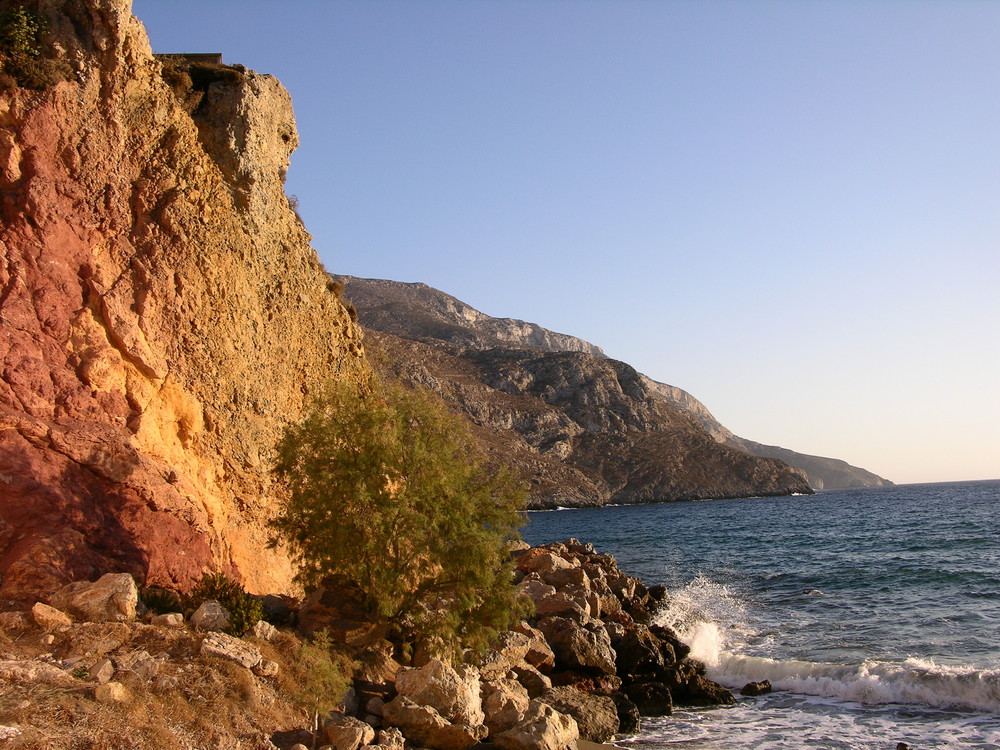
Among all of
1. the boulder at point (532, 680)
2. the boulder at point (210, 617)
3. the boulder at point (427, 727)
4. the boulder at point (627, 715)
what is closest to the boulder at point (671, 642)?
the boulder at point (627, 715)

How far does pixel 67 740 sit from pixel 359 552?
695cm

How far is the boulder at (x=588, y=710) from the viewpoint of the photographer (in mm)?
15977

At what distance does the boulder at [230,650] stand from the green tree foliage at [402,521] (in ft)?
10.4

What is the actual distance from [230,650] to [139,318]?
8.59 m

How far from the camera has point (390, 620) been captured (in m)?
16.6

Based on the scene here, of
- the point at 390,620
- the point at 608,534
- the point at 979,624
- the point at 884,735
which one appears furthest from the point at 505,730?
the point at 608,534

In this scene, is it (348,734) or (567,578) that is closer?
(348,734)

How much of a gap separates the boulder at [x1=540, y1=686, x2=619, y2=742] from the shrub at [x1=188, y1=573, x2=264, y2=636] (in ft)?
22.2

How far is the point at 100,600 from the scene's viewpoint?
1273cm

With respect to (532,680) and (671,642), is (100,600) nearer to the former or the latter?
(532,680)

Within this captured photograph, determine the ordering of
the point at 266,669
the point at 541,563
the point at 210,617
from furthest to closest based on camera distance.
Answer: the point at 541,563, the point at 210,617, the point at 266,669

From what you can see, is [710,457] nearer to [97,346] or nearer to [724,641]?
[724,641]

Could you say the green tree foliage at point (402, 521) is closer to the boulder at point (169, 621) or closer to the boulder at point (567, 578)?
the boulder at point (169, 621)

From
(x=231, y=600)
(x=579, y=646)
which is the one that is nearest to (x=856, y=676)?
(x=579, y=646)
